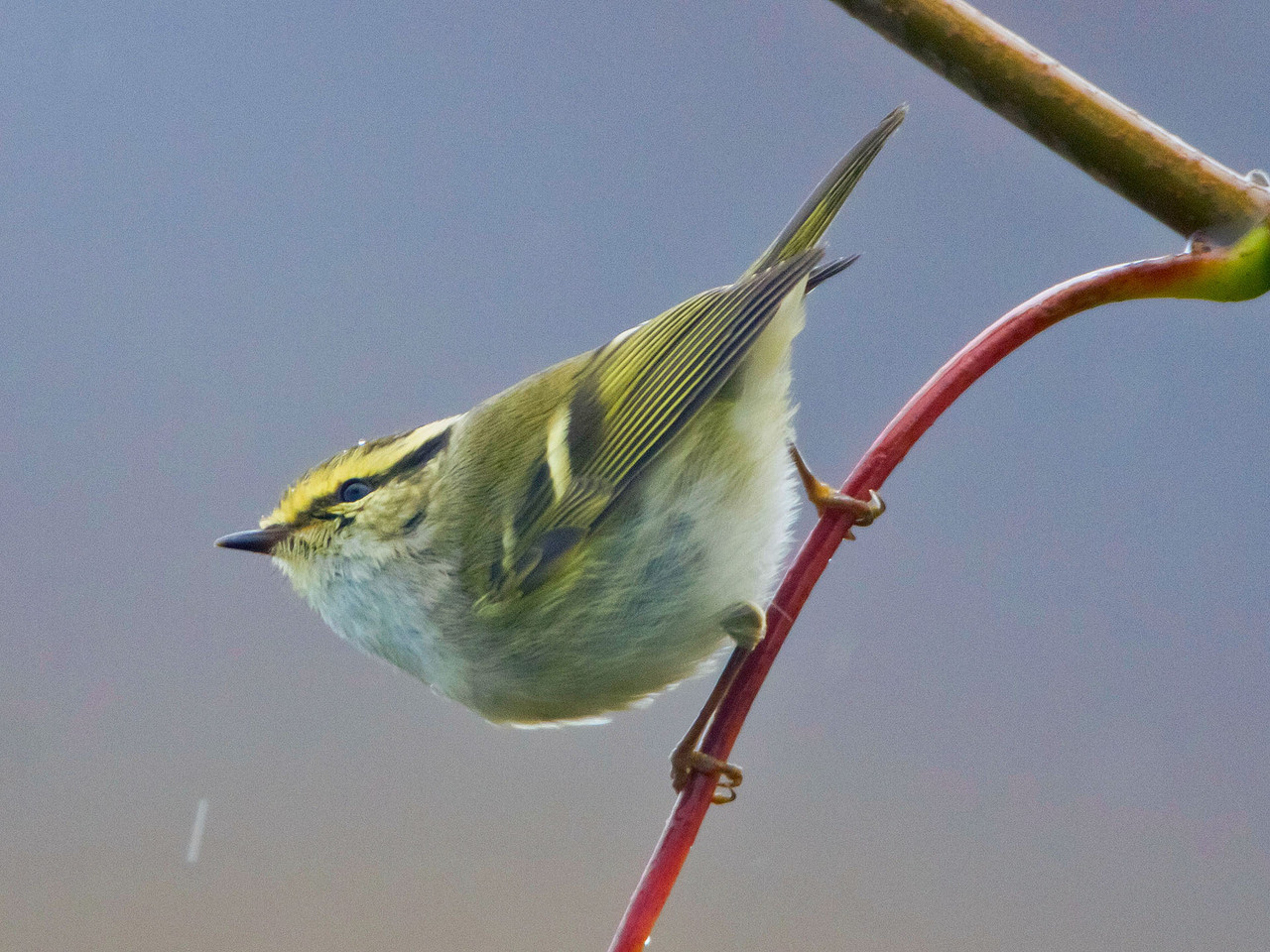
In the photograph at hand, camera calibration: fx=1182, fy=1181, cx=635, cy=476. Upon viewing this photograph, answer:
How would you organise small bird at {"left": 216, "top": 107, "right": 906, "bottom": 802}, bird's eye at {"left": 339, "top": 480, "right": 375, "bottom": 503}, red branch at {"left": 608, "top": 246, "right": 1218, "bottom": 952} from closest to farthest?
red branch at {"left": 608, "top": 246, "right": 1218, "bottom": 952} < small bird at {"left": 216, "top": 107, "right": 906, "bottom": 802} < bird's eye at {"left": 339, "top": 480, "right": 375, "bottom": 503}

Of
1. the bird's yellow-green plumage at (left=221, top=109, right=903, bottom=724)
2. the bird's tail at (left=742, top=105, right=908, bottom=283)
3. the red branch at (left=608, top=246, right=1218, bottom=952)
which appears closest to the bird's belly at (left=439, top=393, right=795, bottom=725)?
the bird's yellow-green plumage at (left=221, top=109, right=903, bottom=724)

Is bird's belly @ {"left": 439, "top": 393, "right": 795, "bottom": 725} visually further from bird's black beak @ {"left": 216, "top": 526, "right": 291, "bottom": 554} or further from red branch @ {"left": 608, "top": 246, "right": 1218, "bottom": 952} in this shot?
red branch @ {"left": 608, "top": 246, "right": 1218, "bottom": 952}

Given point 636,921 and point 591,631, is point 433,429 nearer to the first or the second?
point 591,631

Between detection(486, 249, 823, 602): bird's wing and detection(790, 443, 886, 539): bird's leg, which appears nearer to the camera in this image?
detection(790, 443, 886, 539): bird's leg

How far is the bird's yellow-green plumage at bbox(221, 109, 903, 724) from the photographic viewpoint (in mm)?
898

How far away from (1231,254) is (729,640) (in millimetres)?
565

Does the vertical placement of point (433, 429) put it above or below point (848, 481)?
above

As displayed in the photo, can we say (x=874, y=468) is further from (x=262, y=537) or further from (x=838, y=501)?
(x=262, y=537)

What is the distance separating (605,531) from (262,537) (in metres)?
0.29

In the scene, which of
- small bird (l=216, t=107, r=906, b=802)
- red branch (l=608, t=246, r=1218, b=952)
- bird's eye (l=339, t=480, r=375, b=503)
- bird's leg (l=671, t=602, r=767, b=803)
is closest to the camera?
red branch (l=608, t=246, r=1218, b=952)

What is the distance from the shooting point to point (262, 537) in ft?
3.20

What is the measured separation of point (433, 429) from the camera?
3.64 feet

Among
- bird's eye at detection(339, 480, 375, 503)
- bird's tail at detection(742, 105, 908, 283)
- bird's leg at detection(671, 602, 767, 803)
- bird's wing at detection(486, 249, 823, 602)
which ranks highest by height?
bird's tail at detection(742, 105, 908, 283)

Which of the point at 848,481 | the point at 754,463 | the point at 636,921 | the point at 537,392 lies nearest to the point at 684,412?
the point at 754,463
